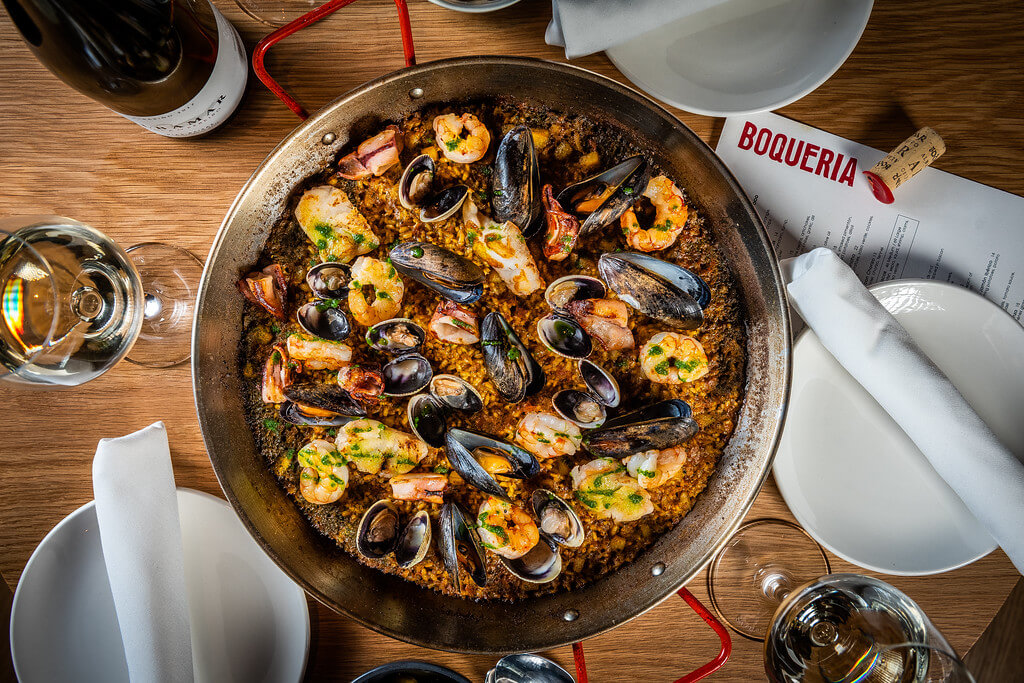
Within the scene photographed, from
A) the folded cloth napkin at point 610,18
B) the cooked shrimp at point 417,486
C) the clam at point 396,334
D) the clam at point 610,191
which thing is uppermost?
the folded cloth napkin at point 610,18

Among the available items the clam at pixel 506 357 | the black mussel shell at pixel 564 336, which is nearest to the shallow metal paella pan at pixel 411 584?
the black mussel shell at pixel 564 336

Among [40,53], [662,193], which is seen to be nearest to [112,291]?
[40,53]

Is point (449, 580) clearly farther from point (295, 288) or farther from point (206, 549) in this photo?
point (295, 288)

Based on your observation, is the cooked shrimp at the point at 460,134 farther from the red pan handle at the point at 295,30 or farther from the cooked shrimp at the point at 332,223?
the cooked shrimp at the point at 332,223

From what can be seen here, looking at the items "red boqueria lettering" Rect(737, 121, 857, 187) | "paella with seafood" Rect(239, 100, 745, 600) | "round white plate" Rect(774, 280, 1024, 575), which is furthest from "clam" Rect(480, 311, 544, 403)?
"red boqueria lettering" Rect(737, 121, 857, 187)

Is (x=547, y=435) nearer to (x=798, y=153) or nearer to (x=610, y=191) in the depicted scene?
(x=610, y=191)

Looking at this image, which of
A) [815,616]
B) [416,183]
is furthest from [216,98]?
[815,616]

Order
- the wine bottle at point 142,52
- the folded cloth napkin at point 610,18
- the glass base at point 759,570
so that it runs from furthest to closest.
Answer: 1. the glass base at point 759,570
2. the folded cloth napkin at point 610,18
3. the wine bottle at point 142,52

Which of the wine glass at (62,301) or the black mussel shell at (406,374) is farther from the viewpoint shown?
the black mussel shell at (406,374)
